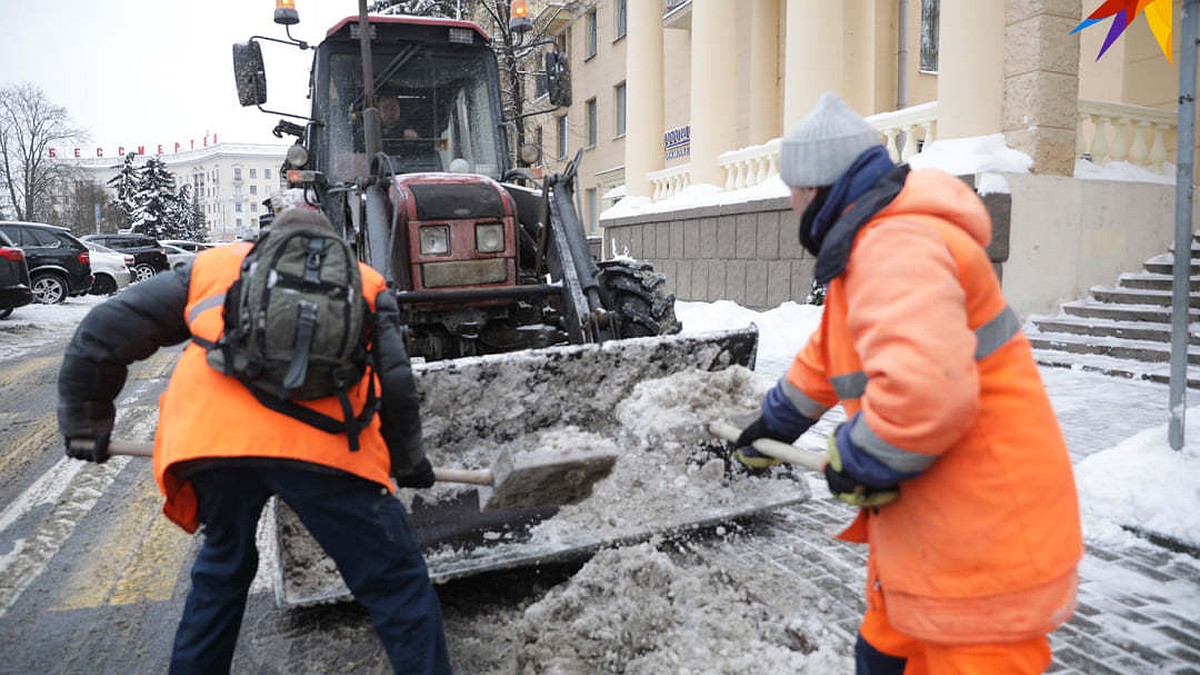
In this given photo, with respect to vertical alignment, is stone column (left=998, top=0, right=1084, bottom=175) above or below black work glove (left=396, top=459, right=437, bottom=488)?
above

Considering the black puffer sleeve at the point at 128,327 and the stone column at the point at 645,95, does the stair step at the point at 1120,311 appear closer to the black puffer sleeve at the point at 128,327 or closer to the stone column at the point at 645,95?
the black puffer sleeve at the point at 128,327

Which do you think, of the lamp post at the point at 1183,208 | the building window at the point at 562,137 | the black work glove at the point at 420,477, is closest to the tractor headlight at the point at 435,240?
the black work glove at the point at 420,477

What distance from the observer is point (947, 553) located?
5.08ft

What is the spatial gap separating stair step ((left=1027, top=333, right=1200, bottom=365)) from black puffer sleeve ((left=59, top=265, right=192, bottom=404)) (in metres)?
7.36

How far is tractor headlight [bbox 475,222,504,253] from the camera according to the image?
492cm

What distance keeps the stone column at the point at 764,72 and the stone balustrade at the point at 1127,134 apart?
7.65 meters

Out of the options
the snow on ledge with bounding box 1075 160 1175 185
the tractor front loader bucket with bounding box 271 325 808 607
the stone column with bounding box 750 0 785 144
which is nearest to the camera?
the tractor front loader bucket with bounding box 271 325 808 607

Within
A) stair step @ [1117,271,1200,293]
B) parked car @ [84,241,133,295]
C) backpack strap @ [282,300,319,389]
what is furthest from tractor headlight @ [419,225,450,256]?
parked car @ [84,241,133,295]

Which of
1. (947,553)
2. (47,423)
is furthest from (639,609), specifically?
(47,423)

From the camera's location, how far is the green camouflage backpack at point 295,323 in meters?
1.92

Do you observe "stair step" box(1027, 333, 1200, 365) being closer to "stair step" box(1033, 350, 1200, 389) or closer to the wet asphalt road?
"stair step" box(1033, 350, 1200, 389)

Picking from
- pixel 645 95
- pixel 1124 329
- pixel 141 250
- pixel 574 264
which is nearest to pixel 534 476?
pixel 574 264

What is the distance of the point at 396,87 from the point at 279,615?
150 inches

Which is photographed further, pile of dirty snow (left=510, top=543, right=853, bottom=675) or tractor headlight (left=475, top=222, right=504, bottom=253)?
tractor headlight (left=475, top=222, right=504, bottom=253)
